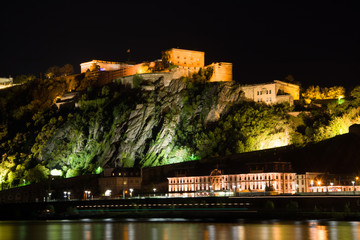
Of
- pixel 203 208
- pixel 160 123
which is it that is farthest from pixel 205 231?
pixel 160 123

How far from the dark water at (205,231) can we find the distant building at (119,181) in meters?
34.1

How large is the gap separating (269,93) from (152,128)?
21.7 metres

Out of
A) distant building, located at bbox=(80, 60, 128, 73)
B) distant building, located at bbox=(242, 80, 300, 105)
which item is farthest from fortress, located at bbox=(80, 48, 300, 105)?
distant building, located at bbox=(80, 60, 128, 73)

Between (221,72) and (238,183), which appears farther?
(221,72)

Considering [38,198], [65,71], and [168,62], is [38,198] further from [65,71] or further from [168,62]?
[65,71]

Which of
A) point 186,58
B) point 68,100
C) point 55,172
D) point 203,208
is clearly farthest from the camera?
point 68,100

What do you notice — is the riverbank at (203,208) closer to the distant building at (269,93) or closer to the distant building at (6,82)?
the distant building at (269,93)

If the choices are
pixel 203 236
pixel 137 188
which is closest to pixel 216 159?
pixel 137 188

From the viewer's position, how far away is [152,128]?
11212cm

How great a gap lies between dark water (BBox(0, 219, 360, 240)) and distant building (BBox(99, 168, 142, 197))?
112 feet

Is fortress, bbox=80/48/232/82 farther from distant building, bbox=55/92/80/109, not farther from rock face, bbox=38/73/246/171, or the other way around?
distant building, bbox=55/92/80/109

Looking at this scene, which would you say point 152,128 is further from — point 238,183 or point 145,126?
point 238,183

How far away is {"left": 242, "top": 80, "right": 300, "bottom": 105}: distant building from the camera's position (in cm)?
10950

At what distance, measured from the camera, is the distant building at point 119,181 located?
102250 mm
